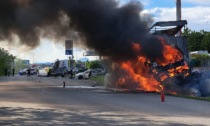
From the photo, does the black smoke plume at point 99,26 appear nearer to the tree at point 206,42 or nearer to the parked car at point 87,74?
the parked car at point 87,74

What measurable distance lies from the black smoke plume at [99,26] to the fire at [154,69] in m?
0.48

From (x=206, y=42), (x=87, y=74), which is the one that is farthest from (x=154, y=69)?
(x=206, y=42)

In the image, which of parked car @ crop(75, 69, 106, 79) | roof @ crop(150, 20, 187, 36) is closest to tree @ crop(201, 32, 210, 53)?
parked car @ crop(75, 69, 106, 79)

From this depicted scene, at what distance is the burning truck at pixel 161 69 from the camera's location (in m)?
22.6

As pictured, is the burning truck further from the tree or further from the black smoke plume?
the tree

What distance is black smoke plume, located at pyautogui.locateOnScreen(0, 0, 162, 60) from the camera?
21531mm

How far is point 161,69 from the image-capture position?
904 inches

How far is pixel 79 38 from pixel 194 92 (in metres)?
7.47

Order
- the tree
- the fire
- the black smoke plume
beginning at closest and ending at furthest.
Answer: the black smoke plume → the fire → the tree

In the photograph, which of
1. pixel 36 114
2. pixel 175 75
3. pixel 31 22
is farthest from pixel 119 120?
pixel 175 75

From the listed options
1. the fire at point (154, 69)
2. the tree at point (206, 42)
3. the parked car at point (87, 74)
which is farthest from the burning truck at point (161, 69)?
the tree at point (206, 42)

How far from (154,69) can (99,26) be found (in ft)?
13.4

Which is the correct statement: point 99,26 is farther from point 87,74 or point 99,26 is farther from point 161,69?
point 87,74

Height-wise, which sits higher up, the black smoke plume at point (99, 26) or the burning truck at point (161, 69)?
the black smoke plume at point (99, 26)
